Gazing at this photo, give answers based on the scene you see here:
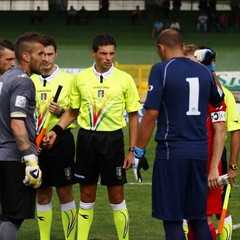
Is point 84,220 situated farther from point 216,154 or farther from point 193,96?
point 193,96

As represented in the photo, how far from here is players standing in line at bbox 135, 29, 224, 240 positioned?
682cm

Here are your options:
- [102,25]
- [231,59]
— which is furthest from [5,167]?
[102,25]

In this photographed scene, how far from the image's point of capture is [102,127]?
8.41 m

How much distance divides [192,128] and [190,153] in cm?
20

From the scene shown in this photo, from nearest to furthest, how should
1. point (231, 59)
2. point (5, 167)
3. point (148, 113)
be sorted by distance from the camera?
point (148, 113)
point (5, 167)
point (231, 59)

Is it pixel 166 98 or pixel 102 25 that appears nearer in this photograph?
pixel 166 98

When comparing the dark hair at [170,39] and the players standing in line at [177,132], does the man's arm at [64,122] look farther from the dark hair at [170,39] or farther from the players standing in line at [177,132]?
the dark hair at [170,39]

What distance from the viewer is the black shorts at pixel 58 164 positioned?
874cm

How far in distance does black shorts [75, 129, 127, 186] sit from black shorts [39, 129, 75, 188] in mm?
287

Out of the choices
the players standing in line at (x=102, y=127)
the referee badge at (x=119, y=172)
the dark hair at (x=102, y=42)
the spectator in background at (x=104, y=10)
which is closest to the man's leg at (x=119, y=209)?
the players standing in line at (x=102, y=127)

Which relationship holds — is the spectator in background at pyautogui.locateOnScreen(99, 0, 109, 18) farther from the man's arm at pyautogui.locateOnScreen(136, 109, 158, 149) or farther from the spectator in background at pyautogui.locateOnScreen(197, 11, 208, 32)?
the man's arm at pyautogui.locateOnScreen(136, 109, 158, 149)

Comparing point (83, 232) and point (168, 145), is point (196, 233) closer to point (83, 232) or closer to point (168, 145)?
point (168, 145)

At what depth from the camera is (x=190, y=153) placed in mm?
6918

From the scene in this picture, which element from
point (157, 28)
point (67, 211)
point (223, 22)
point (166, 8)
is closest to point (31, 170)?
point (67, 211)
